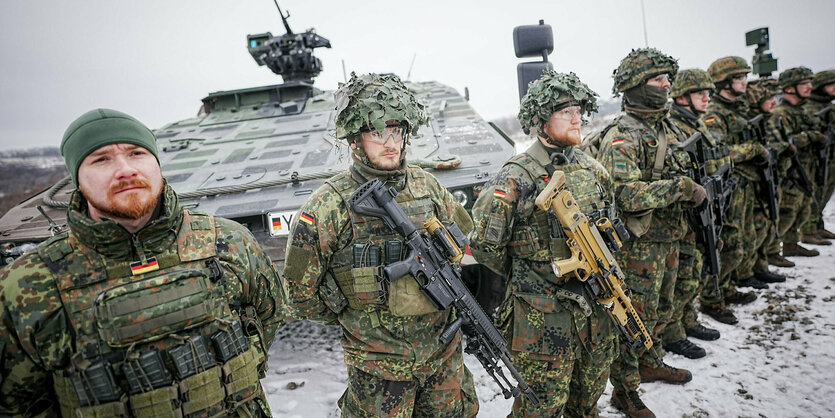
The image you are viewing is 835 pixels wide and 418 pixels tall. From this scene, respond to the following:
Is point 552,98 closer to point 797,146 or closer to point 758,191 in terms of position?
point 758,191

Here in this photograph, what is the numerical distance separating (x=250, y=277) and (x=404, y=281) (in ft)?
2.02

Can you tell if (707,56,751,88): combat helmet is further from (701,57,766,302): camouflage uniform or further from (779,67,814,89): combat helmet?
(779,67,814,89): combat helmet

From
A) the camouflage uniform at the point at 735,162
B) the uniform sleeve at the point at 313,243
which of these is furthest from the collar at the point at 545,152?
the camouflage uniform at the point at 735,162

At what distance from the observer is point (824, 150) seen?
5961mm

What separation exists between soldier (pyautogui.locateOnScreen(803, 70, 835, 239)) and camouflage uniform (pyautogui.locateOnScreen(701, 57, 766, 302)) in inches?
92.4

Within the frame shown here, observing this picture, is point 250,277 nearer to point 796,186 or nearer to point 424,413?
point 424,413

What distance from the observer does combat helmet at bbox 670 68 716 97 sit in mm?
3473

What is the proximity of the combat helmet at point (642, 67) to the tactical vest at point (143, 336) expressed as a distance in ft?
9.81

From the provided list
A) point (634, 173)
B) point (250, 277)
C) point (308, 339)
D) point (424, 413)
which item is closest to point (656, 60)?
point (634, 173)

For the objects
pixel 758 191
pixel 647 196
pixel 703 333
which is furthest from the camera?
pixel 758 191

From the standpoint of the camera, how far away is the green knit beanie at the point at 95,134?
4.29 feet

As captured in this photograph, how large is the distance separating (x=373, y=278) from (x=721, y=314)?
3.94 m

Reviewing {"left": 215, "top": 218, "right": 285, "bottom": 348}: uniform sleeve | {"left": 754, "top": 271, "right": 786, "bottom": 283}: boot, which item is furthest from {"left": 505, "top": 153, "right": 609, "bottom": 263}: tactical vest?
{"left": 754, "top": 271, "right": 786, "bottom": 283}: boot

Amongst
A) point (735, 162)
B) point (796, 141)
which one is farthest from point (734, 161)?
point (796, 141)
